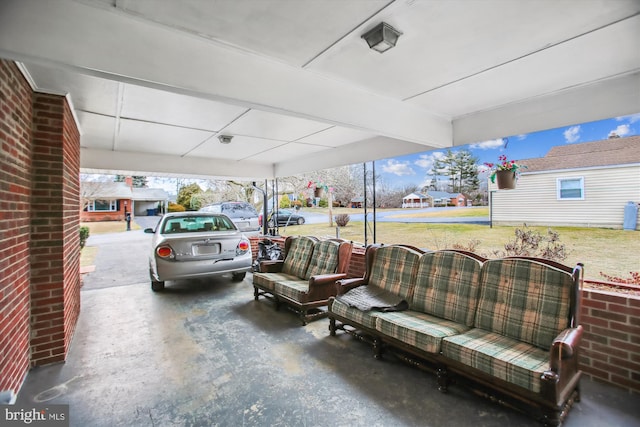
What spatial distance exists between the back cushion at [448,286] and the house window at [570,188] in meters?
1.65

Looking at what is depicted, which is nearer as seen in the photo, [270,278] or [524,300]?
[524,300]

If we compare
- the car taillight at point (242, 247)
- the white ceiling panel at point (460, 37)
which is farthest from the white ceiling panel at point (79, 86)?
the car taillight at point (242, 247)

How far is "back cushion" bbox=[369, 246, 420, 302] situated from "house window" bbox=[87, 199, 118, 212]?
22989mm

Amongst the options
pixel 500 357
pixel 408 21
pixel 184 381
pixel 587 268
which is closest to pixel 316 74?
pixel 408 21

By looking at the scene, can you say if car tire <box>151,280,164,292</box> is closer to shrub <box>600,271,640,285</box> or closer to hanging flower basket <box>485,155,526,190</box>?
hanging flower basket <box>485,155,526,190</box>

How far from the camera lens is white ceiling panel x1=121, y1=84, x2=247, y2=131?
2.81 m

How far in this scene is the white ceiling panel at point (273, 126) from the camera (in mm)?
3481


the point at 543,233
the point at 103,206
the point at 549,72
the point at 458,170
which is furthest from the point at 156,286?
the point at 103,206

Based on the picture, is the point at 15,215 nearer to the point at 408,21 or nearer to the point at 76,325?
the point at 76,325

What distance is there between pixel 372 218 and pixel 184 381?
11.4 ft

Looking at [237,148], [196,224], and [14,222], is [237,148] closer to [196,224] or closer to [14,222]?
[196,224]

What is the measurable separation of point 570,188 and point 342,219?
3.52m

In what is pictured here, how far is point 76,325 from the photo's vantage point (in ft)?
11.9

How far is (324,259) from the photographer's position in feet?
13.6
